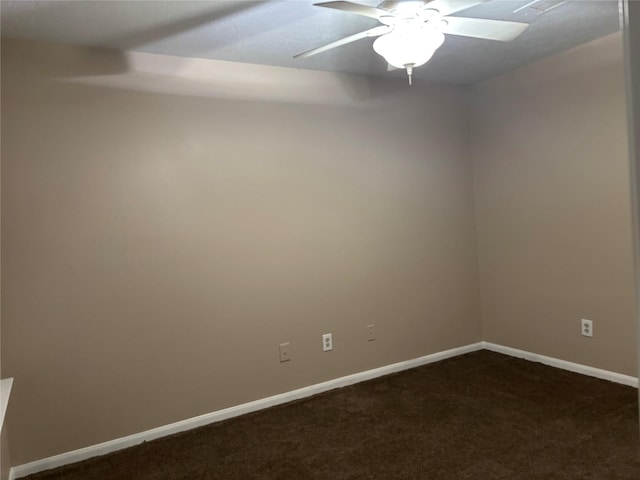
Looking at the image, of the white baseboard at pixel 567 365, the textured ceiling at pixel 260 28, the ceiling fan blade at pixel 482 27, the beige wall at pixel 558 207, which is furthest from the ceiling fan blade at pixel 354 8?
the white baseboard at pixel 567 365

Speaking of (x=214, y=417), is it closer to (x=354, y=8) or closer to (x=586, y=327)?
(x=354, y=8)

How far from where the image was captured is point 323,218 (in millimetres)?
3449

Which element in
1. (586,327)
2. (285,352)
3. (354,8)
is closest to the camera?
(354,8)

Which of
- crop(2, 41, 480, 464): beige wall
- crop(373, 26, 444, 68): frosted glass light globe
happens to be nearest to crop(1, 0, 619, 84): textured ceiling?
crop(2, 41, 480, 464): beige wall

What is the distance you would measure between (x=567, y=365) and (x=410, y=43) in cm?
274

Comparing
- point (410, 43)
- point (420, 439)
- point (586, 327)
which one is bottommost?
point (420, 439)

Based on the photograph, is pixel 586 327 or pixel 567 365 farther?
pixel 567 365

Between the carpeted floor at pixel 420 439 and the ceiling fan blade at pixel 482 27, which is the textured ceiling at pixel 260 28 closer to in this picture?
the ceiling fan blade at pixel 482 27

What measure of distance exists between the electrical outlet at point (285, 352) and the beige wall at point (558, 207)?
1.85 metres

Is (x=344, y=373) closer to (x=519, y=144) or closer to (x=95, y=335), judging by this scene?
(x=95, y=335)

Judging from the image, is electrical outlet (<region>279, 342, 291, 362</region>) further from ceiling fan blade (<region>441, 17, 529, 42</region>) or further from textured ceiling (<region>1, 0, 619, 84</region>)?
ceiling fan blade (<region>441, 17, 529, 42</region>)

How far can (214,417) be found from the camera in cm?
306

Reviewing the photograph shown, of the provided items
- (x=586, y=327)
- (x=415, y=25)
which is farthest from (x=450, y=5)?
(x=586, y=327)

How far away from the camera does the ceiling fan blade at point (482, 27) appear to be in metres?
2.06
